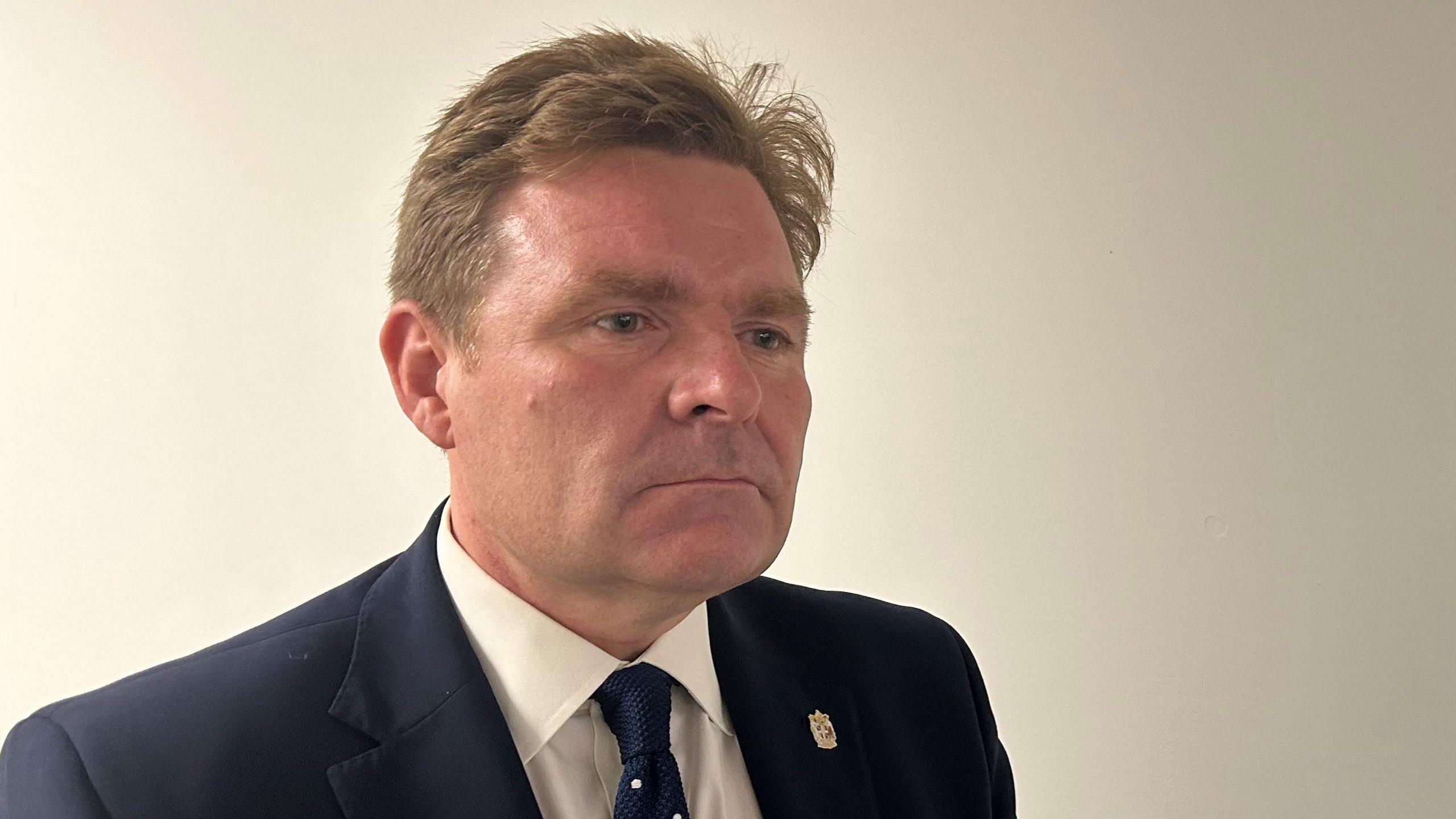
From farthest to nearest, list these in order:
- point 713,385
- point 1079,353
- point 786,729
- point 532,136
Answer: point 1079,353 < point 786,729 < point 532,136 < point 713,385

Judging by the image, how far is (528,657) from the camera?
1.41 meters

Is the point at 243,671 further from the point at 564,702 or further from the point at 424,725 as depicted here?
the point at 564,702

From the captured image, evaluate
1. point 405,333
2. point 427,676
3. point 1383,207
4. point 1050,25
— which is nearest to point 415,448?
point 405,333

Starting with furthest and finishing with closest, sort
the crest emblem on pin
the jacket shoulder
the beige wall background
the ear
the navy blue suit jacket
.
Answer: the beige wall background → the jacket shoulder → the crest emblem on pin → the ear → the navy blue suit jacket

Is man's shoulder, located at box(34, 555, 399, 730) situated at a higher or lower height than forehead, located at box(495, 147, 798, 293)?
lower

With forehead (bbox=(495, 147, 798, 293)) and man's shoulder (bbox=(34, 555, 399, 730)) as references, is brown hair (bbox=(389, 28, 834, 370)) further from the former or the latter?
man's shoulder (bbox=(34, 555, 399, 730))

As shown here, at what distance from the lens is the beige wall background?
264cm

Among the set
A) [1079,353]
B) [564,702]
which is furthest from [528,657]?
[1079,353]

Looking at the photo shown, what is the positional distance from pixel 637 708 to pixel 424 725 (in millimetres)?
225

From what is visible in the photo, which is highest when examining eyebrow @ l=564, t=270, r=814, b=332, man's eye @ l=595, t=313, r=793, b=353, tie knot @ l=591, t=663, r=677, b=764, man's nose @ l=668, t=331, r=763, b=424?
eyebrow @ l=564, t=270, r=814, b=332

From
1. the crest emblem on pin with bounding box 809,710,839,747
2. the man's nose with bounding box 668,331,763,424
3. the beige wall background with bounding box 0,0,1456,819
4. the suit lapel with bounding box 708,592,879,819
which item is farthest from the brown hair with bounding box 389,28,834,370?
the beige wall background with bounding box 0,0,1456,819

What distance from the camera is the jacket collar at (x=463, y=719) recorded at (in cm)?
130

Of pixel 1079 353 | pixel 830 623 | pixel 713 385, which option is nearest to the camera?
pixel 713 385

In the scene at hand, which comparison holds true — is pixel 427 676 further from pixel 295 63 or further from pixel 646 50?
pixel 295 63
